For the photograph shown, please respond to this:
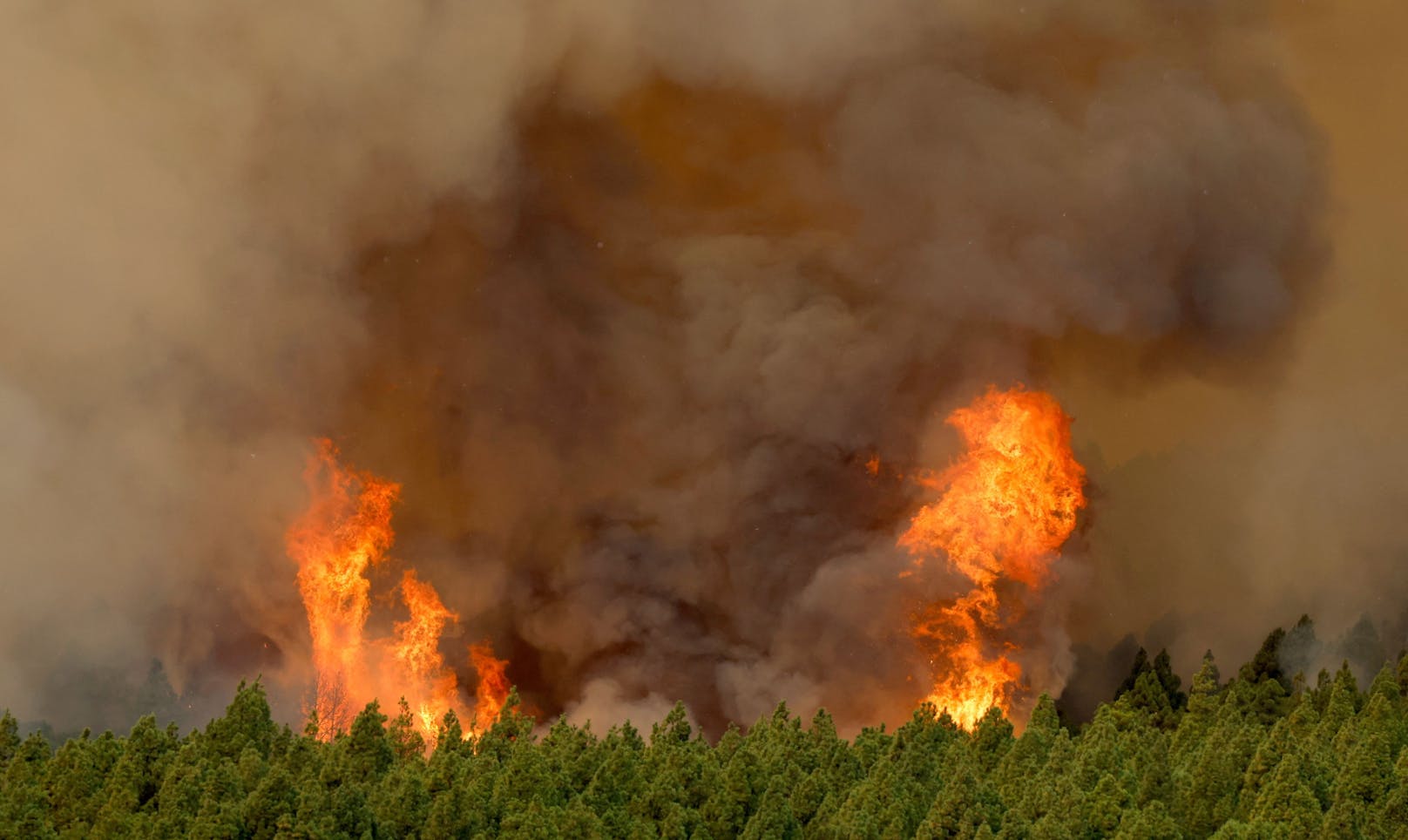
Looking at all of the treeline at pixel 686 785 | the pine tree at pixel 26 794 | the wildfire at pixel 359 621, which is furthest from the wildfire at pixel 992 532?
the pine tree at pixel 26 794

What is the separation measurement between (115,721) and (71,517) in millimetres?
→ 6706

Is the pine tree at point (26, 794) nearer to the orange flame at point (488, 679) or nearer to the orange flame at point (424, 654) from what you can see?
the orange flame at point (424, 654)

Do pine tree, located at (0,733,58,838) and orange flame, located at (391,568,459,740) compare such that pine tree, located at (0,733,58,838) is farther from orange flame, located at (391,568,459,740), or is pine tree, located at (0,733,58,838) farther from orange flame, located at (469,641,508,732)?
orange flame, located at (469,641,508,732)

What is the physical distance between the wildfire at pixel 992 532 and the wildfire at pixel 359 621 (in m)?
14.9

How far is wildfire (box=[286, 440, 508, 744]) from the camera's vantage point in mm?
69750

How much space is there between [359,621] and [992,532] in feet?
69.1

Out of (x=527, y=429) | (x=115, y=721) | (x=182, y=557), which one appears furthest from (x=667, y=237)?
(x=115, y=721)

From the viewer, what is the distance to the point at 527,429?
257ft

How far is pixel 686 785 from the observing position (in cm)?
4675

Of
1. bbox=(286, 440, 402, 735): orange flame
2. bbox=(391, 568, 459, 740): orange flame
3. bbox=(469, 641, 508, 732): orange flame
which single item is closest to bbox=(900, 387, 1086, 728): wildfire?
bbox=(469, 641, 508, 732): orange flame

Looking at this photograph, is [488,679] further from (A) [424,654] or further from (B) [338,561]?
(B) [338,561]

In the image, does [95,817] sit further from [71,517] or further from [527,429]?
[527,429]

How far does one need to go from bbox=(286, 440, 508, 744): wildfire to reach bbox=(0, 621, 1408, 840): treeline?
51.0ft

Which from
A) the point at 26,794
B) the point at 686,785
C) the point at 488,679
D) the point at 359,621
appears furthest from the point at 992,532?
the point at 26,794
